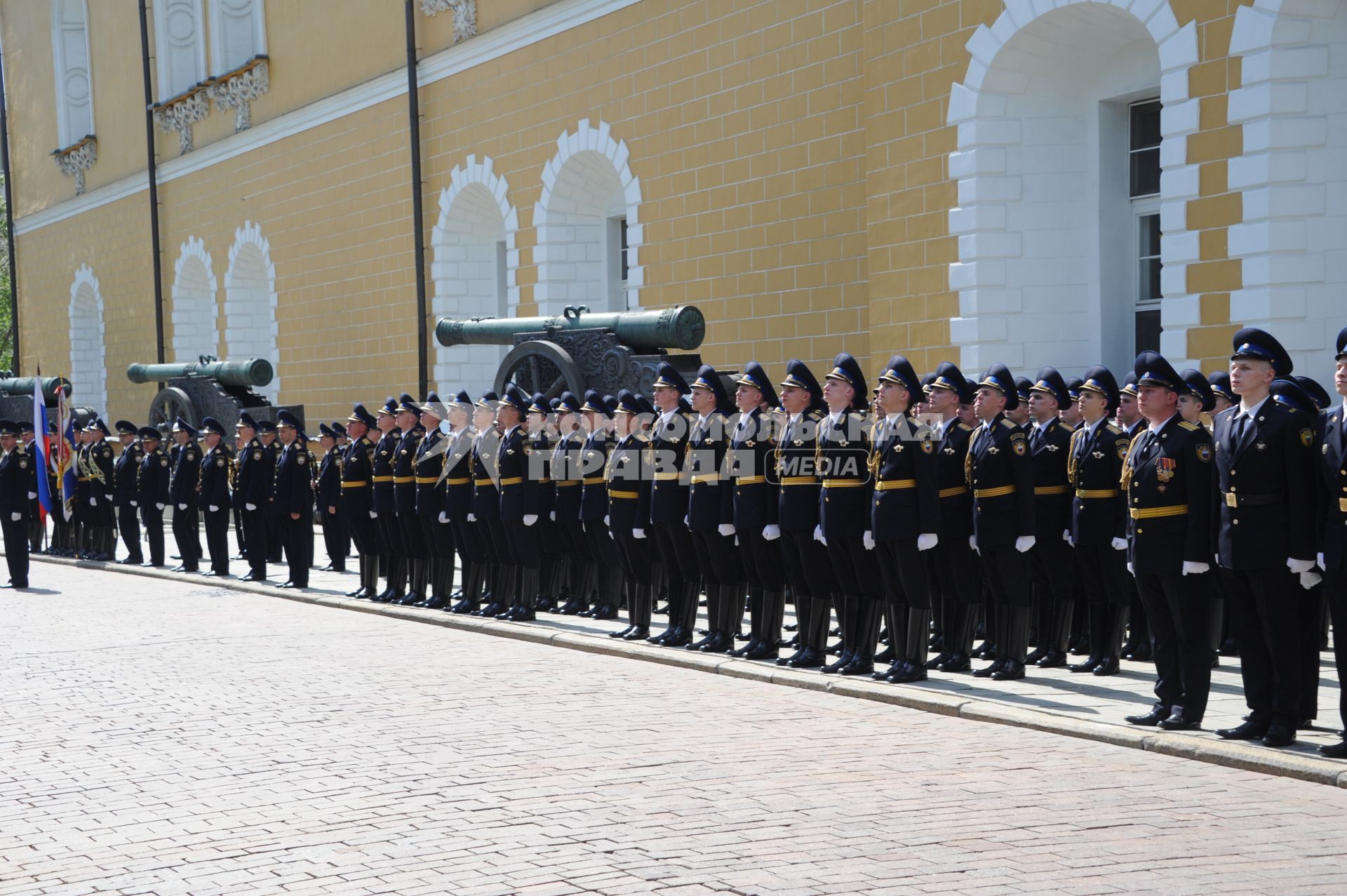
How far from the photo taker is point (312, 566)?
59.3ft

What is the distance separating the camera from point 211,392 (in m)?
23.6

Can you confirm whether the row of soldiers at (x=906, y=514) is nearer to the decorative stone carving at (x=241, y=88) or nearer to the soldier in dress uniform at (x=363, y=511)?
the soldier in dress uniform at (x=363, y=511)

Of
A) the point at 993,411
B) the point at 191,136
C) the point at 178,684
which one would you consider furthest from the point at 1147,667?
the point at 191,136

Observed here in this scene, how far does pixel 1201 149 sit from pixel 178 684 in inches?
319

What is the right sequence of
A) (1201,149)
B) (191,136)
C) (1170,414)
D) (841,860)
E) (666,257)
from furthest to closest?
(191,136) → (666,257) → (1201,149) → (1170,414) → (841,860)

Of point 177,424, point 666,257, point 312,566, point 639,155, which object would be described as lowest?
point 312,566

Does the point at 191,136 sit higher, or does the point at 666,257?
the point at 191,136

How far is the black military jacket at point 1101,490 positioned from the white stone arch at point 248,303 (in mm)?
20063

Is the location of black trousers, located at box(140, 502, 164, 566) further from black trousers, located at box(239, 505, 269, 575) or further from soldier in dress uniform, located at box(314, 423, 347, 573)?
black trousers, located at box(239, 505, 269, 575)

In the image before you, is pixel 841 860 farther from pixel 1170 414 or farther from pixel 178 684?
pixel 178 684

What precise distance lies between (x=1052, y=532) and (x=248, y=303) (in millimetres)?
21474

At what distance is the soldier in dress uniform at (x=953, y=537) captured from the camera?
9.36 meters

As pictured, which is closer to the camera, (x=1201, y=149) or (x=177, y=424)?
(x=1201, y=149)

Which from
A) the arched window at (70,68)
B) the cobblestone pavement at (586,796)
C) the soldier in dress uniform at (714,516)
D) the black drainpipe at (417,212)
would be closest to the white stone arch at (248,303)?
the black drainpipe at (417,212)
